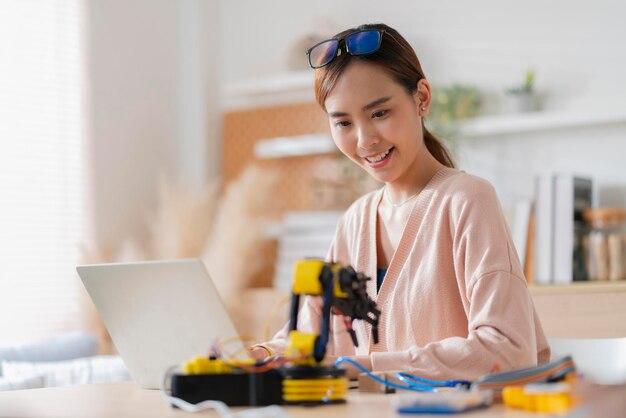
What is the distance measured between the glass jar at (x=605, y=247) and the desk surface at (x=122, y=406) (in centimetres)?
181

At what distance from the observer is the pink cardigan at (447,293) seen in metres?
1.35

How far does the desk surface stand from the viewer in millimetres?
1100

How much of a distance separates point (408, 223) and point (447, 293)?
0.49 ft

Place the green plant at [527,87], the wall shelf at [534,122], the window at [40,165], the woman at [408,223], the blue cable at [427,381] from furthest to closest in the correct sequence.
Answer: the window at [40,165], the green plant at [527,87], the wall shelf at [534,122], the woman at [408,223], the blue cable at [427,381]

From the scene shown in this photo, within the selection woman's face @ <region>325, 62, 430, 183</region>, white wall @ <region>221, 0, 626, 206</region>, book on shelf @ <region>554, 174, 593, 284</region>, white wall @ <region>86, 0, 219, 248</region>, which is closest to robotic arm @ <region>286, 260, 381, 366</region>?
woman's face @ <region>325, 62, 430, 183</region>

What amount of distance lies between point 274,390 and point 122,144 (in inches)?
119

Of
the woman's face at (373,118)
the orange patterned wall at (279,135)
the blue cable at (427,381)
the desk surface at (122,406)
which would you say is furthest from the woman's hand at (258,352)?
the orange patterned wall at (279,135)

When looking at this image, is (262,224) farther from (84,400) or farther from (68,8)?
(84,400)

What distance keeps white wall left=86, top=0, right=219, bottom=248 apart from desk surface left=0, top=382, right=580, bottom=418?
244 centimetres

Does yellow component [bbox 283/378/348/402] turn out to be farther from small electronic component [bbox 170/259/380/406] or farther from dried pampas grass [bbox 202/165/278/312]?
dried pampas grass [bbox 202/165/278/312]

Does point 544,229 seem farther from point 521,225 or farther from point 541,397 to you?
point 541,397

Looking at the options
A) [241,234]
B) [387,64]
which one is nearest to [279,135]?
[241,234]

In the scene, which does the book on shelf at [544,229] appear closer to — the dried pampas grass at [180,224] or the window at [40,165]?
the dried pampas grass at [180,224]

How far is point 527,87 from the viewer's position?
3.27m
